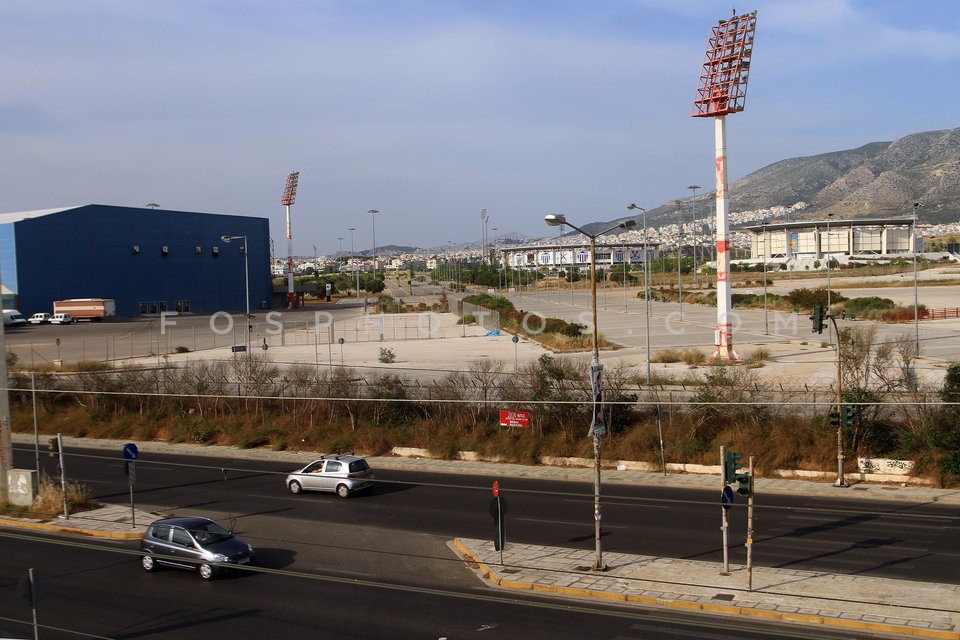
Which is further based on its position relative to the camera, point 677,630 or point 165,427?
point 165,427

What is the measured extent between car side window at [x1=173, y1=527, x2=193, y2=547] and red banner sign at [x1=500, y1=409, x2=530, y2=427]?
1488cm

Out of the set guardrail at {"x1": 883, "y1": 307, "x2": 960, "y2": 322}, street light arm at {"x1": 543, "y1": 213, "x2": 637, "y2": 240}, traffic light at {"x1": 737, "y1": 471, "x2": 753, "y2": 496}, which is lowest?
traffic light at {"x1": 737, "y1": 471, "x2": 753, "y2": 496}

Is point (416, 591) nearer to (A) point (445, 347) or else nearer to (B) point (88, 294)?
(A) point (445, 347)

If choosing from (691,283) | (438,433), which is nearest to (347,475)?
(438,433)

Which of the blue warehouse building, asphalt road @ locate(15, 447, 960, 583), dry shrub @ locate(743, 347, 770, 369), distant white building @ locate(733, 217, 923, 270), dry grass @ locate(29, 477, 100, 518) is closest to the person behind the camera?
asphalt road @ locate(15, 447, 960, 583)

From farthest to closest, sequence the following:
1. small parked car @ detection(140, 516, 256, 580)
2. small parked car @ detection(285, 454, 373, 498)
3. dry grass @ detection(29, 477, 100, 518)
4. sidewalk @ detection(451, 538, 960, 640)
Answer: small parked car @ detection(285, 454, 373, 498)
dry grass @ detection(29, 477, 100, 518)
small parked car @ detection(140, 516, 256, 580)
sidewalk @ detection(451, 538, 960, 640)

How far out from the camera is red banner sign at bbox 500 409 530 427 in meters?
30.5

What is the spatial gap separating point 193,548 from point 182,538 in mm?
518

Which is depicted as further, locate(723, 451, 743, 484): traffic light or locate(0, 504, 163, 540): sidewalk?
locate(0, 504, 163, 540): sidewalk

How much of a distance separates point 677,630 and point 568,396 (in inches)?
713

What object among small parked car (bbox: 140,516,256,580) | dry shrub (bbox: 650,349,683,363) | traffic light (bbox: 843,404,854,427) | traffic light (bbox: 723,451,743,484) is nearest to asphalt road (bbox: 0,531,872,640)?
small parked car (bbox: 140,516,256,580)

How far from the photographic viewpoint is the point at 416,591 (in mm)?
16109

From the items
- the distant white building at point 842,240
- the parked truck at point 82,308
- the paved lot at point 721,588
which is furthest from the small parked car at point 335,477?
the distant white building at point 842,240

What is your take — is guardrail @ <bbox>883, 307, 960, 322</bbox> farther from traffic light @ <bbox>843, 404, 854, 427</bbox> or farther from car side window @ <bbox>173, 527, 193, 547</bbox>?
car side window @ <bbox>173, 527, 193, 547</bbox>
